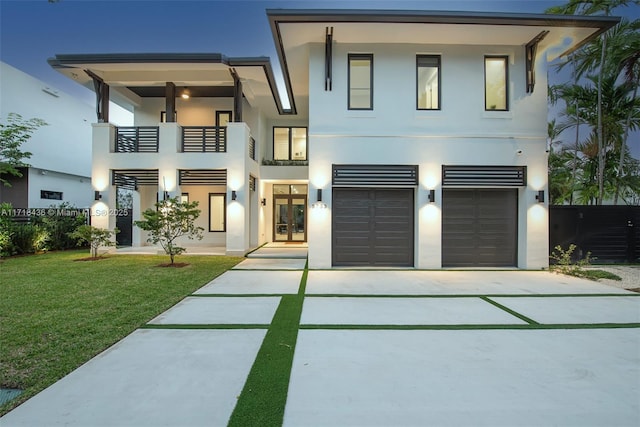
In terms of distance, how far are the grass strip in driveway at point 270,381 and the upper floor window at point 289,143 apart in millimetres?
11279

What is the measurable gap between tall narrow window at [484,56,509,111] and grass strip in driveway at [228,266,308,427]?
7948 mm

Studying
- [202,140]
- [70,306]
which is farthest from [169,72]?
[70,306]

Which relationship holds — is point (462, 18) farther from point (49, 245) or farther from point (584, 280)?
point (49, 245)

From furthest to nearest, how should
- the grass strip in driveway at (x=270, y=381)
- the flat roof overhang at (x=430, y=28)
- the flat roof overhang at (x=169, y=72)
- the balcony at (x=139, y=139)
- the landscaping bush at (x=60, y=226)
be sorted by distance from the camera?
the landscaping bush at (x=60, y=226)
the balcony at (x=139, y=139)
the flat roof overhang at (x=169, y=72)
the flat roof overhang at (x=430, y=28)
the grass strip in driveway at (x=270, y=381)

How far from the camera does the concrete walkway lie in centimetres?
228

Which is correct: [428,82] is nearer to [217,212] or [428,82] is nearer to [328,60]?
[328,60]

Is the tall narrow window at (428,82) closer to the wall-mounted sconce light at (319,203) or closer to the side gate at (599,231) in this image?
the wall-mounted sconce light at (319,203)

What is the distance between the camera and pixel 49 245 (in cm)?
1146

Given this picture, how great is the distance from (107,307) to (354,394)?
4.15m

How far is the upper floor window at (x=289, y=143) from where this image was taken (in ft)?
48.1

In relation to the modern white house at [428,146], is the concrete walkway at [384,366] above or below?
below

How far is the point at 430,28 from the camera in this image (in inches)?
293

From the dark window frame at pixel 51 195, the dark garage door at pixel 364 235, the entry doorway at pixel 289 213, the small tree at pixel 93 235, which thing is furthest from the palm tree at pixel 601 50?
the dark window frame at pixel 51 195

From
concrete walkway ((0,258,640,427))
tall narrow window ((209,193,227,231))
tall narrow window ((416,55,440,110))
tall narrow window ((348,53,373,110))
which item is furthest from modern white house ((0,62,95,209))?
tall narrow window ((416,55,440,110))
